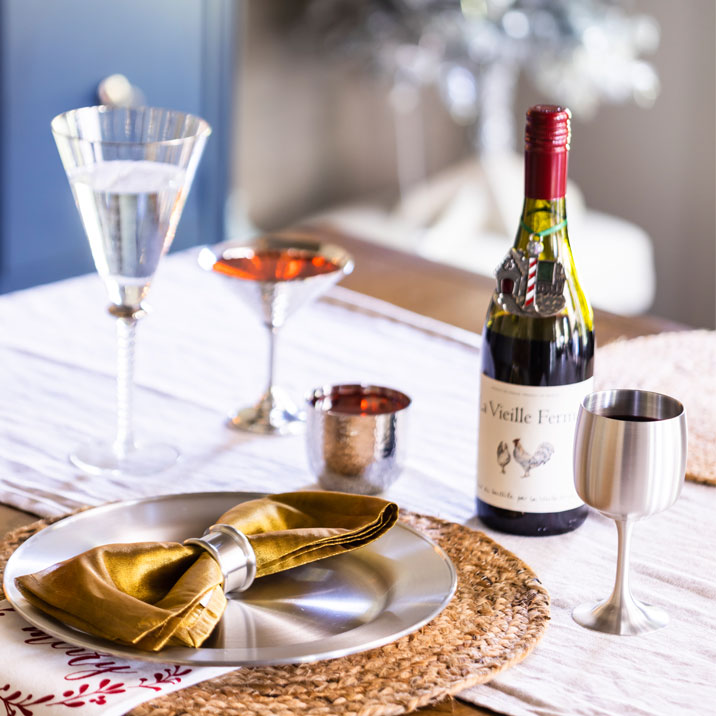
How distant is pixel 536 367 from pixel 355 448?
0.50 ft

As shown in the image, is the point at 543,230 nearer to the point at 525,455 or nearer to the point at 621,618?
the point at 525,455

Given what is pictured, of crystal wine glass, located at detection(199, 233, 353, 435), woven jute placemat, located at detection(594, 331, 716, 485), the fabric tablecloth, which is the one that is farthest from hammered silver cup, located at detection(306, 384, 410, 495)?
woven jute placemat, located at detection(594, 331, 716, 485)

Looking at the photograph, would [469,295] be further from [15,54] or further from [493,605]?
[15,54]

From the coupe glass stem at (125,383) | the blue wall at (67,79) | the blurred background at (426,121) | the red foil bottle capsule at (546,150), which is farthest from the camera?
the blurred background at (426,121)

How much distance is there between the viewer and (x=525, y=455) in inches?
29.4

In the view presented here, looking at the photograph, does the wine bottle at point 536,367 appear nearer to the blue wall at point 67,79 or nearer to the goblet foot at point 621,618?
the goblet foot at point 621,618

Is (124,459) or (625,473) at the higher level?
(625,473)

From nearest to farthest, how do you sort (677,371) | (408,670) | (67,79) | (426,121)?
(408,670), (677,371), (67,79), (426,121)

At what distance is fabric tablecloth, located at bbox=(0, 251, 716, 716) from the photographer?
61 cm

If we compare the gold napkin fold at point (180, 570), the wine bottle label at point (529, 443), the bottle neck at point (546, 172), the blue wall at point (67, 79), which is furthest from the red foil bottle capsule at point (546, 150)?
the blue wall at point (67, 79)

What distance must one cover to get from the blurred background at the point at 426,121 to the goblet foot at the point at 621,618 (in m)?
1.48

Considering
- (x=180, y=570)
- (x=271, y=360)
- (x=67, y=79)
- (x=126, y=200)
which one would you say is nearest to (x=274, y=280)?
(x=271, y=360)

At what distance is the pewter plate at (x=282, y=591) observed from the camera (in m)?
0.58

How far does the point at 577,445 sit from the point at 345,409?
0.29m
